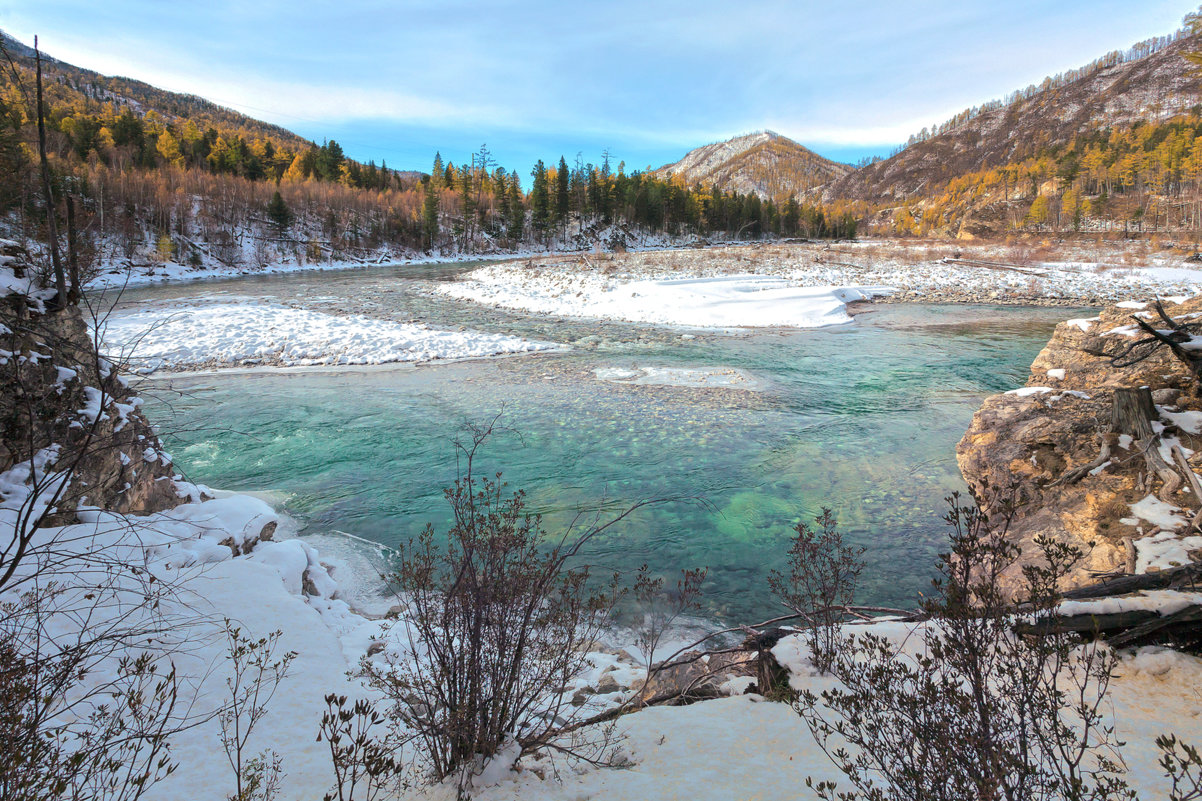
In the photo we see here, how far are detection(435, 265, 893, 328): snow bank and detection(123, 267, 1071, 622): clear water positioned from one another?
453 cm

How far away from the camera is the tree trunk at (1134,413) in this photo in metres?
4.71

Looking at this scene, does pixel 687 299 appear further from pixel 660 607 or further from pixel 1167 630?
pixel 1167 630

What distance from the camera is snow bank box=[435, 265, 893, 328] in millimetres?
19219

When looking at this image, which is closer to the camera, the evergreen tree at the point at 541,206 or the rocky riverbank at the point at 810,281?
the rocky riverbank at the point at 810,281

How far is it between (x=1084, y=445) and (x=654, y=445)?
4.89m

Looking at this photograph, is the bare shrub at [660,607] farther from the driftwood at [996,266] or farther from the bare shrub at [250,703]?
the driftwood at [996,266]

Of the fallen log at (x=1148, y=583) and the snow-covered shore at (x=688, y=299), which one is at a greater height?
the snow-covered shore at (x=688, y=299)

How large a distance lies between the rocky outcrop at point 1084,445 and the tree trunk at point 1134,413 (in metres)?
0.07

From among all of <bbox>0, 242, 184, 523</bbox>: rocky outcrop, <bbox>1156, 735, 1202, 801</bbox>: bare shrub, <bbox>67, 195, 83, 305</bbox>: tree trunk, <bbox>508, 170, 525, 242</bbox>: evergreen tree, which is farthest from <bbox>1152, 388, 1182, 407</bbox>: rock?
<bbox>508, 170, 525, 242</bbox>: evergreen tree

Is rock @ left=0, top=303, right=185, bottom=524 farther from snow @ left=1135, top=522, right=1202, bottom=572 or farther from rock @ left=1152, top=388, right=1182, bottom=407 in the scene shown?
rock @ left=1152, top=388, right=1182, bottom=407

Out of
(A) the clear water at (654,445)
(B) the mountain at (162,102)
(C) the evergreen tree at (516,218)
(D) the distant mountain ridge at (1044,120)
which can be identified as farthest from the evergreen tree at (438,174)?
(D) the distant mountain ridge at (1044,120)

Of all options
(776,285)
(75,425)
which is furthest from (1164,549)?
(776,285)

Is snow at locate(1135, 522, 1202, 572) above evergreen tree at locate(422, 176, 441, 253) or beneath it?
beneath

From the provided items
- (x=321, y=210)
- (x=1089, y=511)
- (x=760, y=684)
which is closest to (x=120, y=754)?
(x=760, y=684)
